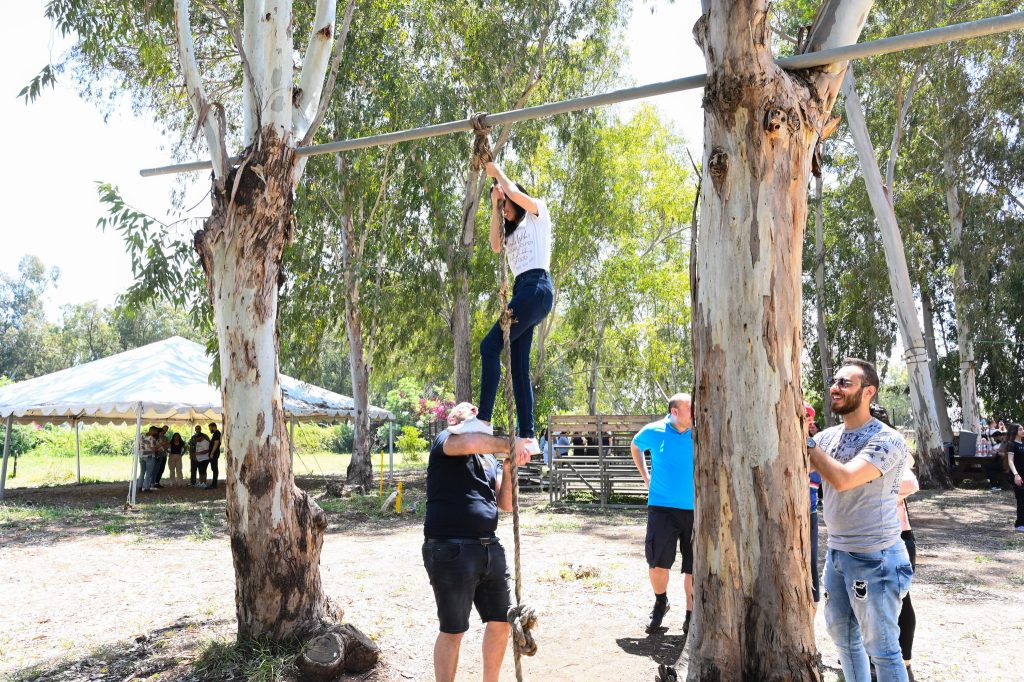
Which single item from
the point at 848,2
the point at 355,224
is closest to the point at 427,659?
the point at 848,2

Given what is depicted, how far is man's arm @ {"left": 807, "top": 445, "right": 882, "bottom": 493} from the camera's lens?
3504mm

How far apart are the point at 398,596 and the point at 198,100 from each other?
4.84m

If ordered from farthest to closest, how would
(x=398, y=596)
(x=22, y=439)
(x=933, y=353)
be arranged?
(x=22, y=439) → (x=933, y=353) → (x=398, y=596)

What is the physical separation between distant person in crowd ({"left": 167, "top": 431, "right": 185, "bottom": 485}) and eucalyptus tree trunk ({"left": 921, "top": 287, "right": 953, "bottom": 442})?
22.2 meters

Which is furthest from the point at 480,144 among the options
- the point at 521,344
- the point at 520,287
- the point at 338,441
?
the point at 338,441

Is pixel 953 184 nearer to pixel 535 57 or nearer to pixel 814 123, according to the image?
pixel 535 57

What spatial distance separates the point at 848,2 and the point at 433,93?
540 inches

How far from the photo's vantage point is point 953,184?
77.9 ft

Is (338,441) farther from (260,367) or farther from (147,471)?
(260,367)

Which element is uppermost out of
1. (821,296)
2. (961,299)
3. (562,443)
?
(821,296)

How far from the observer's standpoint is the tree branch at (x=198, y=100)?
5789 mm

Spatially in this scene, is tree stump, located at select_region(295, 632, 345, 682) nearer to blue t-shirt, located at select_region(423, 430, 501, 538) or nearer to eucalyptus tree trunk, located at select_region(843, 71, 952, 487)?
blue t-shirt, located at select_region(423, 430, 501, 538)

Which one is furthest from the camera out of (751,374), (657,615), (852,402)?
(657,615)

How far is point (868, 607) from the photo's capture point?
3531mm
